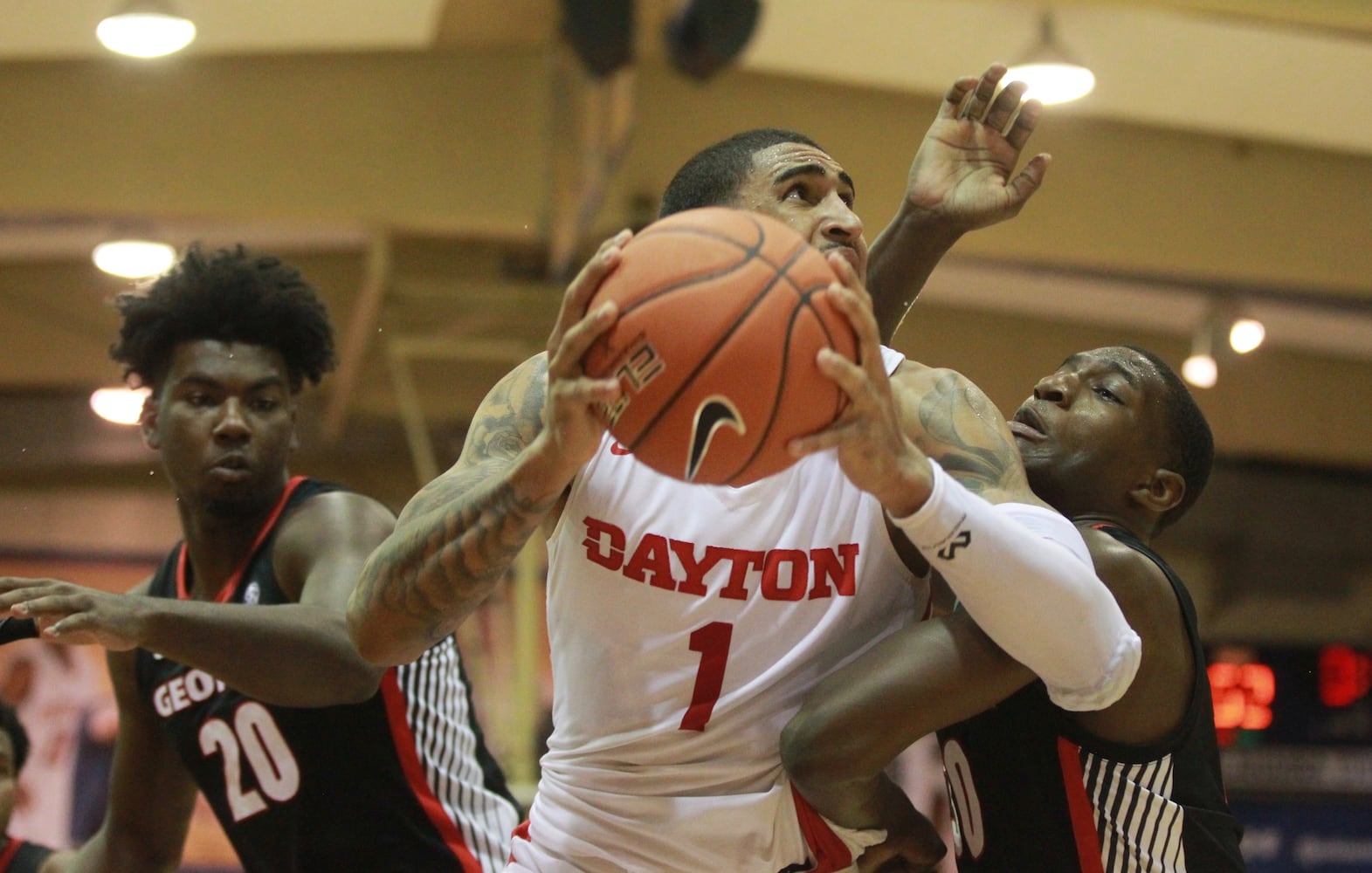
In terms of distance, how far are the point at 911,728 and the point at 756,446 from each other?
0.65 meters

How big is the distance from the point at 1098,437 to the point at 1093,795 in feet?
2.34

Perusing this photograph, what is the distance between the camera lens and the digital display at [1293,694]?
13.5 meters

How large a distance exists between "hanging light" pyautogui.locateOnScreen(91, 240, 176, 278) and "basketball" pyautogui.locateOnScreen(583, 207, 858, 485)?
986 centimetres

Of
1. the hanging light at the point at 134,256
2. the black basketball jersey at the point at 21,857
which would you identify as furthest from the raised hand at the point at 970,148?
the hanging light at the point at 134,256

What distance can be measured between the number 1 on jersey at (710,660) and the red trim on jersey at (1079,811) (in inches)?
27.4

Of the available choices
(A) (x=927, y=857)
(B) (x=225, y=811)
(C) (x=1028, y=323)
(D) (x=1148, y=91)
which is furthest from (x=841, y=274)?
(C) (x=1028, y=323)

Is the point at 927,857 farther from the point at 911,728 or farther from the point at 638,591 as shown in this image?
the point at 638,591

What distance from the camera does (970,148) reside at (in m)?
3.86

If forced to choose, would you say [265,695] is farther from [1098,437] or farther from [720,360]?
[1098,437]

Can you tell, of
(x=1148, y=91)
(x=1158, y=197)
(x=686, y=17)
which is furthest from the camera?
(x=1158, y=197)

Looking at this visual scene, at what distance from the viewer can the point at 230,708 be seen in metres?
4.09

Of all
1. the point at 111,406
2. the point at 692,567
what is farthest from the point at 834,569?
the point at 111,406

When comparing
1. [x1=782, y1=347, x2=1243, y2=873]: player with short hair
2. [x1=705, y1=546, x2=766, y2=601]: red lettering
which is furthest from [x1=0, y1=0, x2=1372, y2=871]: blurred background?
[x1=705, y1=546, x2=766, y2=601]: red lettering

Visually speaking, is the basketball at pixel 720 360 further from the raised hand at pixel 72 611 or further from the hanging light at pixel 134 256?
the hanging light at pixel 134 256
